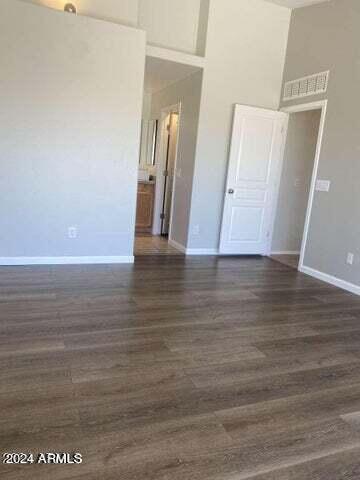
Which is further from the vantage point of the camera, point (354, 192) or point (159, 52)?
point (159, 52)

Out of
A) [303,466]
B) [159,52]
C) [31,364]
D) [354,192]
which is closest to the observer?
[303,466]

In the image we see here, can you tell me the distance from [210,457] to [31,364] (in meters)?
1.20

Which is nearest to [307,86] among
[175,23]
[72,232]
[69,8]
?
[175,23]

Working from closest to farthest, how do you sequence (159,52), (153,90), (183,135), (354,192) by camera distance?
1. (354,192)
2. (159,52)
3. (183,135)
4. (153,90)

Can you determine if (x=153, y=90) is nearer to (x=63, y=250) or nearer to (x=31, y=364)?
(x=63, y=250)

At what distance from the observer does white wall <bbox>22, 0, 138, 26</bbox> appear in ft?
13.7

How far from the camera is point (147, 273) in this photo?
4.23m

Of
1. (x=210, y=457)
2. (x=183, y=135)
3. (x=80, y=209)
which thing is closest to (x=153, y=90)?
(x=183, y=135)

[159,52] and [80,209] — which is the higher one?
[159,52]

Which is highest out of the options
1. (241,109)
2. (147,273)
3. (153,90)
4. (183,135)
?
(153,90)

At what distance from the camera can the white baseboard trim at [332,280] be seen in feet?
13.5

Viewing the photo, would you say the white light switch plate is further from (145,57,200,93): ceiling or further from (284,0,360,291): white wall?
(145,57,200,93): ceiling

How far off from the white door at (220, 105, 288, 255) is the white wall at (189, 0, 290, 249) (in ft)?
0.45

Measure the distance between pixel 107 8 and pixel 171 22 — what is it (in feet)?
3.15
